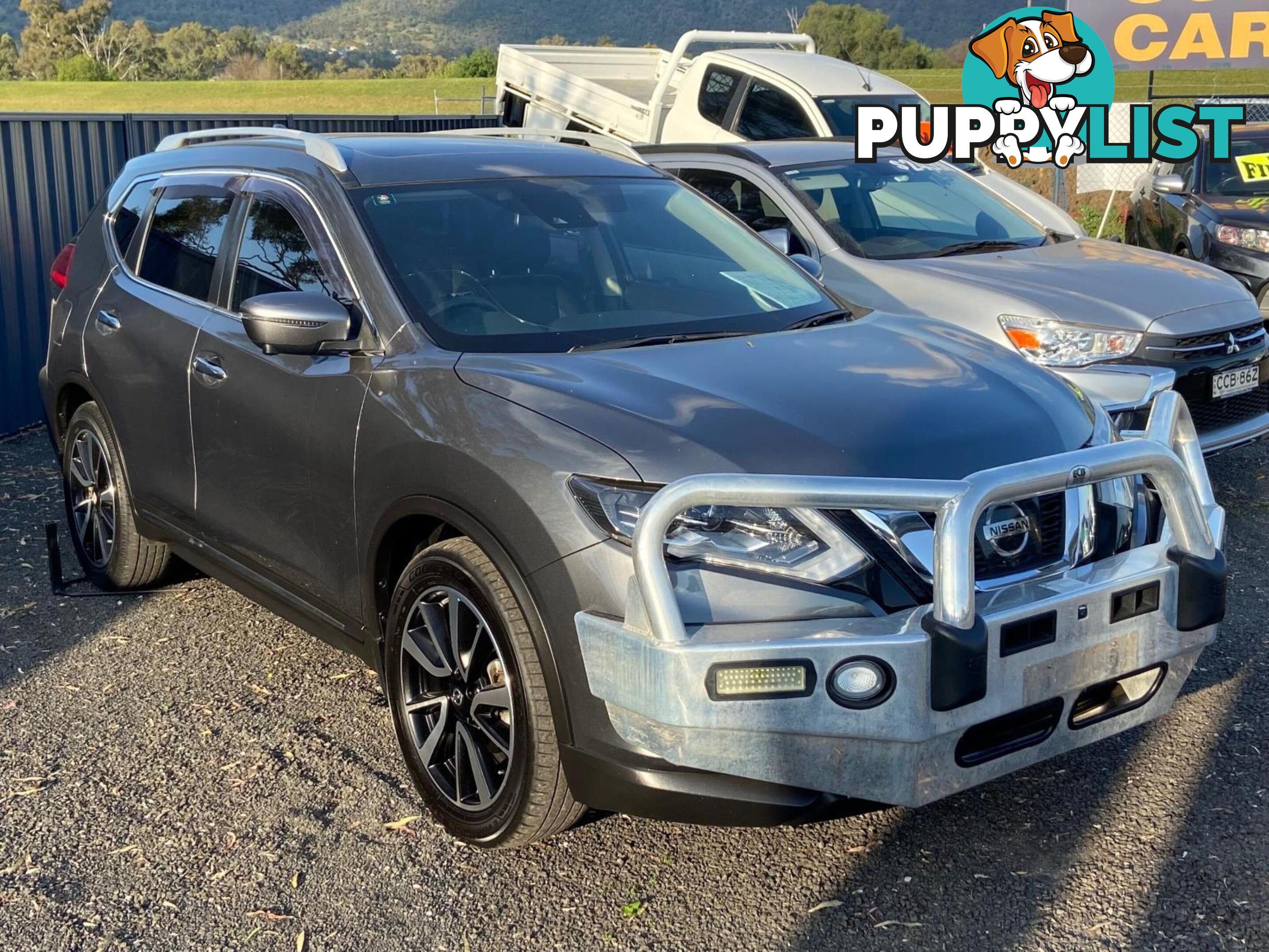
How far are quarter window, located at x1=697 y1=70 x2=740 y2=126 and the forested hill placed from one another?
81704 mm

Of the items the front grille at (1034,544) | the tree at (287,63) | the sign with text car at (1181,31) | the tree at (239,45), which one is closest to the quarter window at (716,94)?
the sign with text car at (1181,31)

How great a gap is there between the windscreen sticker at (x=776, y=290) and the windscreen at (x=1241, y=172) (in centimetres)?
867

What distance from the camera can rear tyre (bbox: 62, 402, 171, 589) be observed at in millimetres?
5375

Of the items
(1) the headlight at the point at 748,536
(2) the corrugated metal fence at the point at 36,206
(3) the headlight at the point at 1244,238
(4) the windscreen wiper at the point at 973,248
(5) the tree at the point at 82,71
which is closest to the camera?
(1) the headlight at the point at 748,536

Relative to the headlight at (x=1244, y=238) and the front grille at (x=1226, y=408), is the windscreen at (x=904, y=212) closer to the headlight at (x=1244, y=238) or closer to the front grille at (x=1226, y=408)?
the front grille at (x=1226, y=408)

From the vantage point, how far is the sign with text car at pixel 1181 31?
18.9 m

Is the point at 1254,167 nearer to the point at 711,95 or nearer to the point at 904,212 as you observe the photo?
the point at 711,95

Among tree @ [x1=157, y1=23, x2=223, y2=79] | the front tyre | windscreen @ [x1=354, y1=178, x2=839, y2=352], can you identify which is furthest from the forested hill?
the front tyre

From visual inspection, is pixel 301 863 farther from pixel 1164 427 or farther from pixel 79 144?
pixel 79 144

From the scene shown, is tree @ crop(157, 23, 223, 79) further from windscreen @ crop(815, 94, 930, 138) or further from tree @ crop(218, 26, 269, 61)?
windscreen @ crop(815, 94, 930, 138)

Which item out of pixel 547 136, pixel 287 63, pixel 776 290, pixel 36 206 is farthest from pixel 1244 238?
pixel 287 63

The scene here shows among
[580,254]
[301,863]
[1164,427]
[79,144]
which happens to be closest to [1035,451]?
[1164,427]

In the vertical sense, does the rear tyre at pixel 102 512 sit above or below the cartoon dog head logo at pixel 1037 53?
below

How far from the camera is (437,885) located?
3469 millimetres
